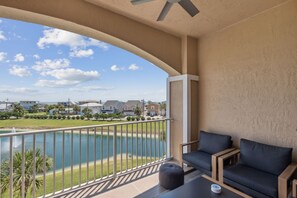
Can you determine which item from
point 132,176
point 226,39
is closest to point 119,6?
point 226,39

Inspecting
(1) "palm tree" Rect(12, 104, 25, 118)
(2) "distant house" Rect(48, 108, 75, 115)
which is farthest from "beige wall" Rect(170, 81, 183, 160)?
(1) "palm tree" Rect(12, 104, 25, 118)

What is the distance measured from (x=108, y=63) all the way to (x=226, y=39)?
11.0 metres

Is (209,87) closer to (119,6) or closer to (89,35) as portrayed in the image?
(119,6)

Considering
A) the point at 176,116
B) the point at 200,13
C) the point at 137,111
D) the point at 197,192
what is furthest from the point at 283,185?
the point at 137,111

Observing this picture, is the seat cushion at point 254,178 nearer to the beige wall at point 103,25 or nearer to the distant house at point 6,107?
the beige wall at point 103,25

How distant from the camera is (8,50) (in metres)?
8.95

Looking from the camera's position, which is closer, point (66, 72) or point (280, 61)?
point (280, 61)

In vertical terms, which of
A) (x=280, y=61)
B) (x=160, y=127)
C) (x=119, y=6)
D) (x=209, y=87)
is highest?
(x=119, y=6)

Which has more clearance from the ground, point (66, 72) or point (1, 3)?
point (66, 72)

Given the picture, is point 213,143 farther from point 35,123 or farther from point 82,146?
point 35,123

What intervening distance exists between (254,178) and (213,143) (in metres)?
0.99

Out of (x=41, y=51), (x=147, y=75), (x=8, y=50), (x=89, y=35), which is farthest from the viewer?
(x=41, y=51)

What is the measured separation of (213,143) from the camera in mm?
3117

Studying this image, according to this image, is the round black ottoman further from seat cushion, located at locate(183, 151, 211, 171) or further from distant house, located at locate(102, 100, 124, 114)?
distant house, located at locate(102, 100, 124, 114)
